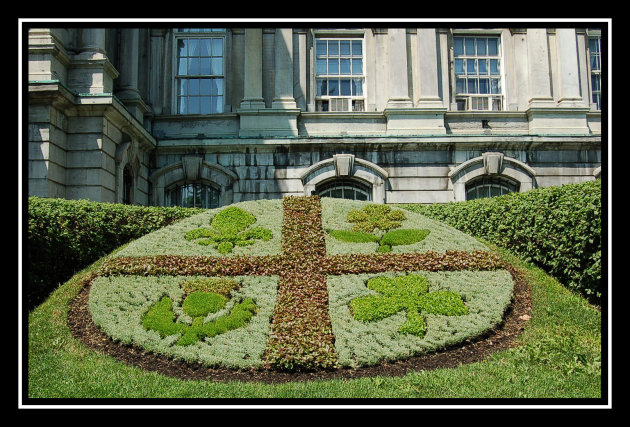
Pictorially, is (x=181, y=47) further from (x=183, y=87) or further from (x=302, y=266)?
(x=302, y=266)

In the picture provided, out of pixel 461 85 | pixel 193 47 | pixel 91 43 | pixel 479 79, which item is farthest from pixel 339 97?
pixel 91 43

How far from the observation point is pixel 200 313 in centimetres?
865

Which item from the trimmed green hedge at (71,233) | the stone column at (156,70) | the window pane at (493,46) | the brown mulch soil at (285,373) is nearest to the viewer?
the brown mulch soil at (285,373)

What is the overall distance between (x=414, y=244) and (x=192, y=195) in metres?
10.0

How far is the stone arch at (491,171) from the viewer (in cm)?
1853

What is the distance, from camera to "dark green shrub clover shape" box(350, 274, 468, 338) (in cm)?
843

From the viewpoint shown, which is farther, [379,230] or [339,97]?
[339,97]

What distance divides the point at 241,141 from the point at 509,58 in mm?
10192

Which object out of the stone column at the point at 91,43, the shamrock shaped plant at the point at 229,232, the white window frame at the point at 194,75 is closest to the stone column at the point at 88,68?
the stone column at the point at 91,43

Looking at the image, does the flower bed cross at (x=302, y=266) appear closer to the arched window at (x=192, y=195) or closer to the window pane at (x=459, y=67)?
the arched window at (x=192, y=195)

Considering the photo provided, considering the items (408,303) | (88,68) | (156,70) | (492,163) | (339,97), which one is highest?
(156,70)

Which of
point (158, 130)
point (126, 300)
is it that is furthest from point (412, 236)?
point (158, 130)

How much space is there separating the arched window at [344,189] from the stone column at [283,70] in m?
2.99

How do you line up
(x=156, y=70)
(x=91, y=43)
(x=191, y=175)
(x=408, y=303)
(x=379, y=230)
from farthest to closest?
1. (x=156, y=70)
2. (x=191, y=175)
3. (x=91, y=43)
4. (x=379, y=230)
5. (x=408, y=303)
